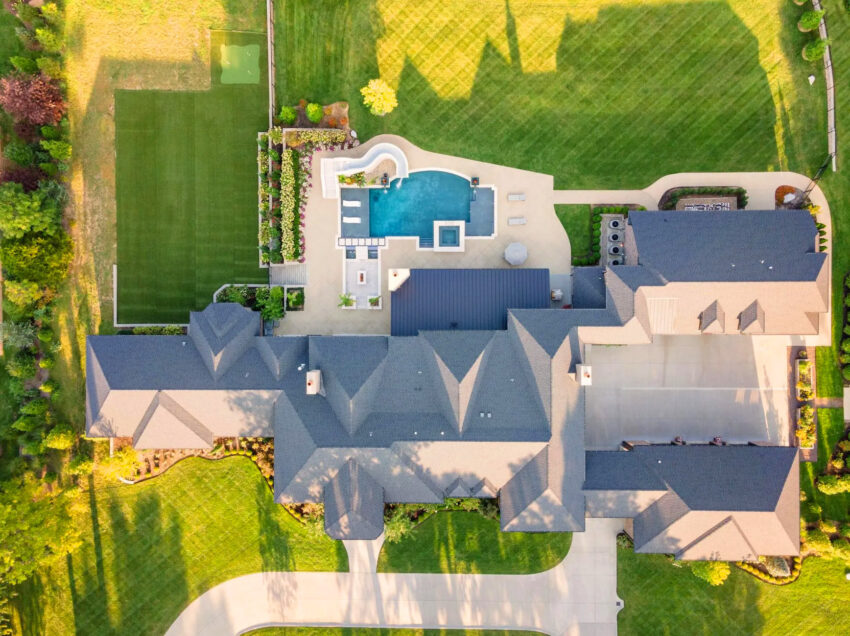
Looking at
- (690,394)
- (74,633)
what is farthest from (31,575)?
(690,394)

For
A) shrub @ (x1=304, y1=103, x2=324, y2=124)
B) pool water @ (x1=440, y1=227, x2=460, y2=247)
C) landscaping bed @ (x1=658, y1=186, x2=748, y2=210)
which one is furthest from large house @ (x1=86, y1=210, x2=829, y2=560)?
shrub @ (x1=304, y1=103, x2=324, y2=124)

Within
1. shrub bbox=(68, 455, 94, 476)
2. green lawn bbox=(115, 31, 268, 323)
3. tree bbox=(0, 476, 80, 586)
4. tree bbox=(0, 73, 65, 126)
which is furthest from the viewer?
green lawn bbox=(115, 31, 268, 323)

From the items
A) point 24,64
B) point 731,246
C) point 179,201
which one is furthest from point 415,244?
point 24,64

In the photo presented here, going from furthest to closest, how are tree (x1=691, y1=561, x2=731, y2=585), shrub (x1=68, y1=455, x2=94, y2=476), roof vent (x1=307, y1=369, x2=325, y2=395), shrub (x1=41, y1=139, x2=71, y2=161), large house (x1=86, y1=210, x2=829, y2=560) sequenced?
1. shrub (x1=41, y1=139, x2=71, y2=161)
2. shrub (x1=68, y1=455, x2=94, y2=476)
3. tree (x1=691, y1=561, x2=731, y2=585)
4. large house (x1=86, y1=210, x2=829, y2=560)
5. roof vent (x1=307, y1=369, x2=325, y2=395)

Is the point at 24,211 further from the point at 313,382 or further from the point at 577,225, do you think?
the point at 577,225

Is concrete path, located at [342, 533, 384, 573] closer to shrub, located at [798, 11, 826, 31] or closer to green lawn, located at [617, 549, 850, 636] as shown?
green lawn, located at [617, 549, 850, 636]
